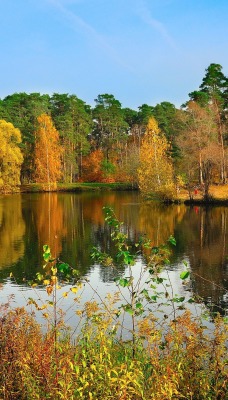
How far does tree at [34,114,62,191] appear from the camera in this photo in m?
72.9

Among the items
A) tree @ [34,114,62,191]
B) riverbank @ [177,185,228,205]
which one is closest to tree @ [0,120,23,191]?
tree @ [34,114,62,191]

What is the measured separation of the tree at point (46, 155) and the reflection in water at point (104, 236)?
28293mm

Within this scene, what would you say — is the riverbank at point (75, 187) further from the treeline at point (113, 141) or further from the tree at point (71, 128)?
the tree at point (71, 128)

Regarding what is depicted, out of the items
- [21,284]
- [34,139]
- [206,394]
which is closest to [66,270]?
[206,394]

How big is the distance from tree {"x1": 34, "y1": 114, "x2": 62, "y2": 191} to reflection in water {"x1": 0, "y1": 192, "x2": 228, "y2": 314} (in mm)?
28293

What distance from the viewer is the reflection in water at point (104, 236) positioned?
17891 millimetres

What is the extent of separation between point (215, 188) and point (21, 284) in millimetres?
37689

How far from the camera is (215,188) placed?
50.6 m

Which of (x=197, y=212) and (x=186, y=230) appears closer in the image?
(x=186, y=230)

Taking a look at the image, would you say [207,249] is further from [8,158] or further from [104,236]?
[8,158]

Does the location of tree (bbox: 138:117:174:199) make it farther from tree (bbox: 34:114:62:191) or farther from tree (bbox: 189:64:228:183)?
tree (bbox: 34:114:62:191)

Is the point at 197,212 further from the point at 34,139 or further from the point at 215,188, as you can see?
the point at 34,139

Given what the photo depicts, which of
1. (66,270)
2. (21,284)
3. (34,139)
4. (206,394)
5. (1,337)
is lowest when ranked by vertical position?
(21,284)

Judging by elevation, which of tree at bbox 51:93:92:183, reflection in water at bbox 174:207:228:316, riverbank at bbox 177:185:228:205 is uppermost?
tree at bbox 51:93:92:183
